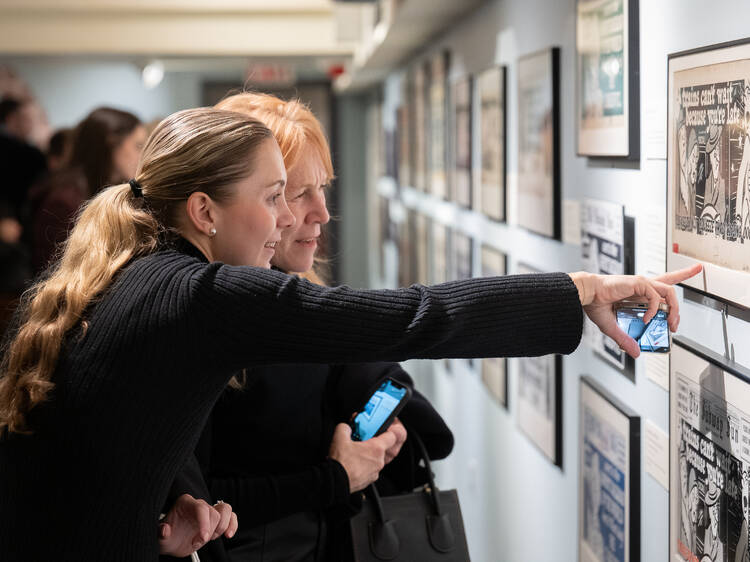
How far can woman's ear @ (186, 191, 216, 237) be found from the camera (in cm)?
177

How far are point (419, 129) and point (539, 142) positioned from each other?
3860 mm

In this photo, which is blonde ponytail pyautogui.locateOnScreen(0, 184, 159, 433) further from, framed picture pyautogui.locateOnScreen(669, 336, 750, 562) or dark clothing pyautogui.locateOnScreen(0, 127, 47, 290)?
dark clothing pyautogui.locateOnScreen(0, 127, 47, 290)

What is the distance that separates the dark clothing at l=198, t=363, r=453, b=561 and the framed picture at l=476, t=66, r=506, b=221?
2.07 metres

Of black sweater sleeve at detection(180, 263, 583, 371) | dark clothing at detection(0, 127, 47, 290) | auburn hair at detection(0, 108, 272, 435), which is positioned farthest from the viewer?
dark clothing at detection(0, 127, 47, 290)

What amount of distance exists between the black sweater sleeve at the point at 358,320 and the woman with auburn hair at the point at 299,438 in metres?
0.58

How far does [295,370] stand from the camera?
2.23 m

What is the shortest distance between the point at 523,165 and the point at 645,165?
1403 mm

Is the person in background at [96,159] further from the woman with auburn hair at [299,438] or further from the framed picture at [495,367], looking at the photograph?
the woman with auburn hair at [299,438]

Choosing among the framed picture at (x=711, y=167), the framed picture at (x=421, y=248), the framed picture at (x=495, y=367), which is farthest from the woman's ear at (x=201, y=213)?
the framed picture at (x=421, y=248)

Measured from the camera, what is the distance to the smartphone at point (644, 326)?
168 centimetres

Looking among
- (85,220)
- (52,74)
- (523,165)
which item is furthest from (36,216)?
(52,74)

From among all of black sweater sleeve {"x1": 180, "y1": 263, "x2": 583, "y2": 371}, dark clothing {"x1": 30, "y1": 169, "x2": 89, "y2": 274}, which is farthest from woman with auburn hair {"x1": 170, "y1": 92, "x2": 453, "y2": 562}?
dark clothing {"x1": 30, "y1": 169, "x2": 89, "y2": 274}

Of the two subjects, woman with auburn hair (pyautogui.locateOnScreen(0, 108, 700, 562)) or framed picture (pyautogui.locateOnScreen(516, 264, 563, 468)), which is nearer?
woman with auburn hair (pyautogui.locateOnScreen(0, 108, 700, 562))

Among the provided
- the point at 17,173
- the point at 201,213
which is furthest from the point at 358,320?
the point at 17,173
